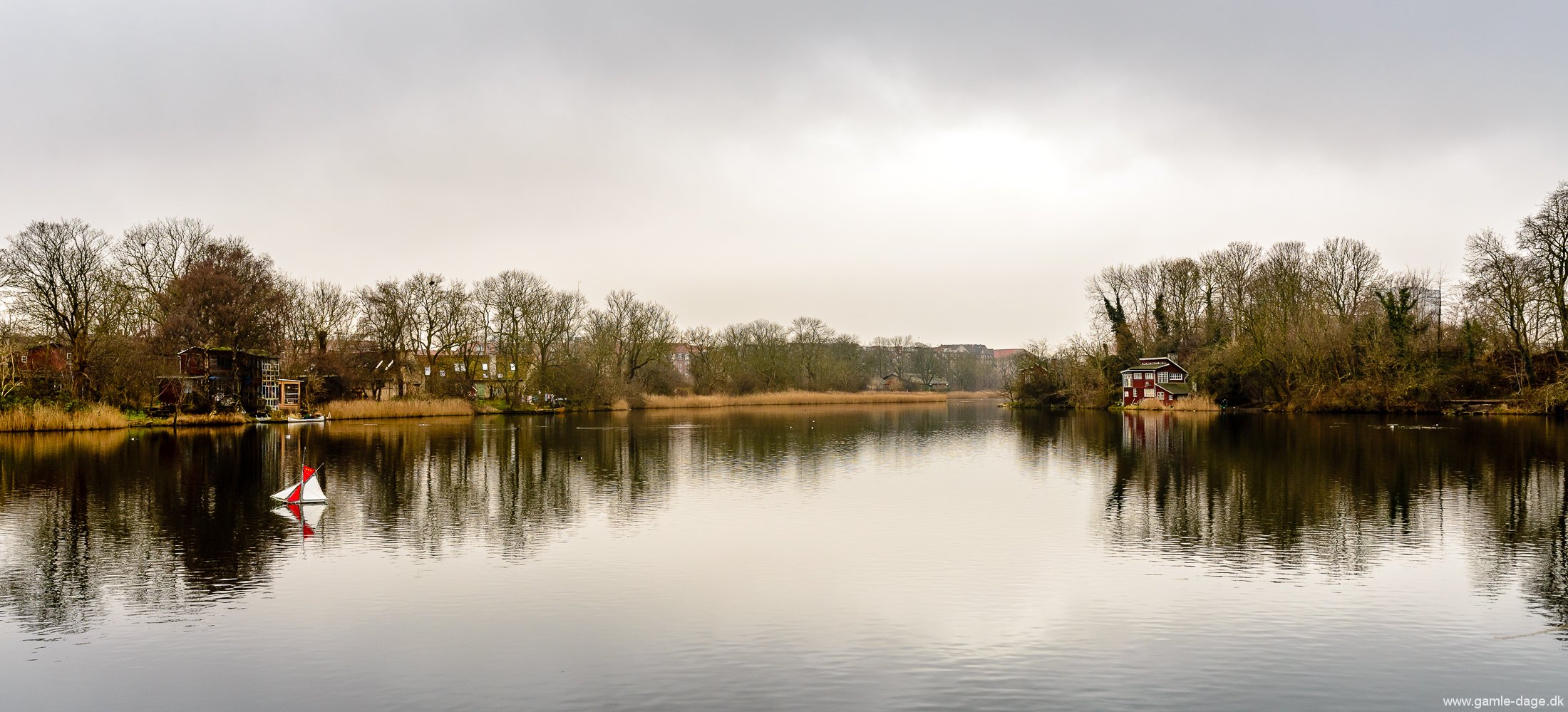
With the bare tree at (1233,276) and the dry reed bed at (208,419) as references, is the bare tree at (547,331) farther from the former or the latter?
the bare tree at (1233,276)

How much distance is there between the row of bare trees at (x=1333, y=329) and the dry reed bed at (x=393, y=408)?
149 feet

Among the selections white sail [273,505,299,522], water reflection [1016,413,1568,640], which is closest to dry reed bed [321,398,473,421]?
water reflection [1016,413,1568,640]

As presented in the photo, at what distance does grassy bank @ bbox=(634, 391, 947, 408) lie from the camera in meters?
81.3

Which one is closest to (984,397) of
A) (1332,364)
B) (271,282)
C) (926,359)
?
(926,359)

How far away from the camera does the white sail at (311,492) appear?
2047 cm

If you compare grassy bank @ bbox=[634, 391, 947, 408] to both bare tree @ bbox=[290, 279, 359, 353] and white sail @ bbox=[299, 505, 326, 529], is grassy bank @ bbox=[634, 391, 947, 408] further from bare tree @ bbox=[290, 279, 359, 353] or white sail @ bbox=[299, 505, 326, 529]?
white sail @ bbox=[299, 505, 326, 529]

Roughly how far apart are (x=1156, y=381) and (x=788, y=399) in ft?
108

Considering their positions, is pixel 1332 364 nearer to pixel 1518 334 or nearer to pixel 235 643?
pixel 1518 334

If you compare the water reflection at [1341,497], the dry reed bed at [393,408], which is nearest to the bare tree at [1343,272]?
the water reflection at [1341,497]

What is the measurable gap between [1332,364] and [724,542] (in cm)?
5604

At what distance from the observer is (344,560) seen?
14766 mm

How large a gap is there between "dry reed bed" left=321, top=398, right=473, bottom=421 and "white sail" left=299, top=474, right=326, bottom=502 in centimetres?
3834

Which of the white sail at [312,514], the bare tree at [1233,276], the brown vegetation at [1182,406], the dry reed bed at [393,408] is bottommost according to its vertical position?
the white sail at [312,514]

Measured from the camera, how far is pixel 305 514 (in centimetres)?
1944
